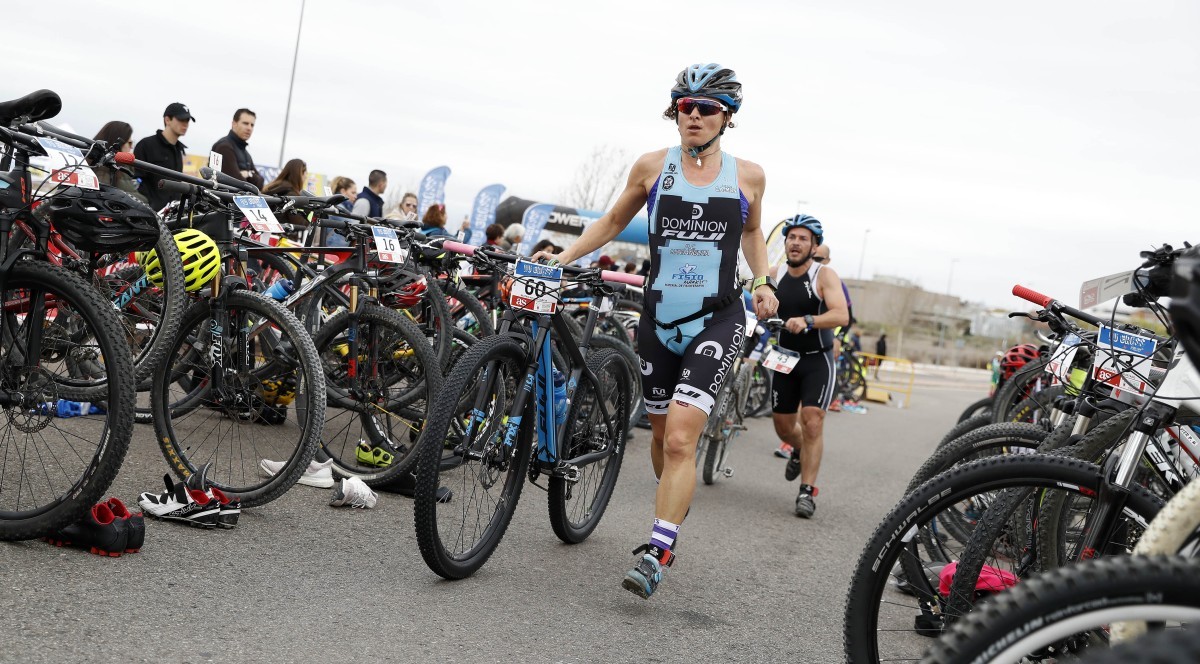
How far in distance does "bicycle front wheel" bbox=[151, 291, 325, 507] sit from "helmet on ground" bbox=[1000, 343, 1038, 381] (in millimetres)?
5082

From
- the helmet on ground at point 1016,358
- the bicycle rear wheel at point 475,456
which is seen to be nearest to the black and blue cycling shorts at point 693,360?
the bicycle rear wheel at point 475,456

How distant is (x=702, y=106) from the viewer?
4.80m

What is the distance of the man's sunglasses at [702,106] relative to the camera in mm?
4789

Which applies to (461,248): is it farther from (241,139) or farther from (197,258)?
(241,139)

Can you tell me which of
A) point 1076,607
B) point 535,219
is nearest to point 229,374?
point 1076,607

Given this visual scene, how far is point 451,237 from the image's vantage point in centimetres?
938

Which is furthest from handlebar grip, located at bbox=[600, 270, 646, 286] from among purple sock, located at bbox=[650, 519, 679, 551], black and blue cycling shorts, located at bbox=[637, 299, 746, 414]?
purple sock, located at bbox=[650, 519, 679, 551]

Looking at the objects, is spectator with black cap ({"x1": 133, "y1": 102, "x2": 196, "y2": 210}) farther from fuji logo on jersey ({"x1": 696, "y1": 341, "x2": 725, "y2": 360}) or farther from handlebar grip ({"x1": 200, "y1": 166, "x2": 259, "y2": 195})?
fuji logo on jersey ({"x1": 696, "y1": 341, "x2": 725, "y2": 360})

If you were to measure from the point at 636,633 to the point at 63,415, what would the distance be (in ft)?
10.9

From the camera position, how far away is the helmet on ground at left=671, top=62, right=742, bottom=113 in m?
4.79

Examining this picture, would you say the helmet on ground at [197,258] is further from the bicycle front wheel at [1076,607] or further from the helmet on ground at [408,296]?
the bicycle front wheel at [1076,607]

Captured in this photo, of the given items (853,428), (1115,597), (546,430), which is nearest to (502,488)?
(546,430)

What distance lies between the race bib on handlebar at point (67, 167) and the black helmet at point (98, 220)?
315 millimetres

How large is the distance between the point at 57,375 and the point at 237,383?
1013mm
